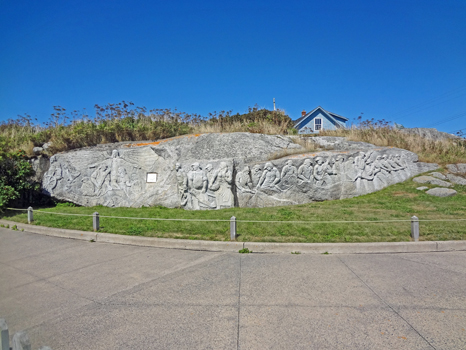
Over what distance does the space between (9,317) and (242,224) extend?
575 centimetres

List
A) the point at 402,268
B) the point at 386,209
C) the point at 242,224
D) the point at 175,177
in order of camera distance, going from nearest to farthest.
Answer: the point at 402,268 → the point at 242,224 → the point at 386,209 → the point at 175,177

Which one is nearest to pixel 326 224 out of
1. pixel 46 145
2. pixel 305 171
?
pixel 305 171

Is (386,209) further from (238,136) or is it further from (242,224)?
(238,136)

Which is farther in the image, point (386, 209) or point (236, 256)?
point (386, 209)

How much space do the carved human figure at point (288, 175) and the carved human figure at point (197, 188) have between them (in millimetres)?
3386

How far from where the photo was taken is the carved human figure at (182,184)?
43.2 ft

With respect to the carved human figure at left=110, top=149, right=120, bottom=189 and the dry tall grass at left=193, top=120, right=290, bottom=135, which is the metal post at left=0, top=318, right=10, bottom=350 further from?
the dry tall grass at left=193, top=120, right=290, bottom=135

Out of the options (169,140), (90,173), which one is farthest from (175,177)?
(90,173)

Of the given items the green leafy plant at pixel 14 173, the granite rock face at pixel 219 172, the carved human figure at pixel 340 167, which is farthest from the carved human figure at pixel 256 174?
the green leafy plant at pixel 14 173

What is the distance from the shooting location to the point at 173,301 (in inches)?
168

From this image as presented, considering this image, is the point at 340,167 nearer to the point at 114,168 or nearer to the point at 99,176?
the point at 114,168

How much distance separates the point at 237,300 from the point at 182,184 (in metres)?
9.49

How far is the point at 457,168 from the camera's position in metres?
15.7

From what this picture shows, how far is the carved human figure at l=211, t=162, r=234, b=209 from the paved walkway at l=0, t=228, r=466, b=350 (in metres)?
6.09
